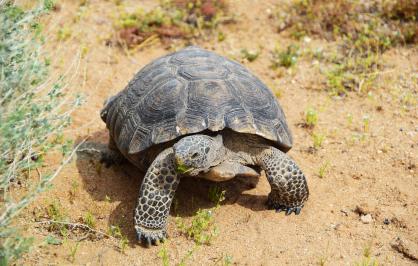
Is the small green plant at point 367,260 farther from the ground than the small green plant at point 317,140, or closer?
farther from the ground

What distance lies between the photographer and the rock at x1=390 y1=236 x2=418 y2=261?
4.32 metres

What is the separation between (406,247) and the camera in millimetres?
4375

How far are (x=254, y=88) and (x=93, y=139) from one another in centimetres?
218

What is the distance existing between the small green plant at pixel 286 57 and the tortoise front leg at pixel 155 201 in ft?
11.0

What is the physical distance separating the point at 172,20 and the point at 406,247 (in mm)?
5061

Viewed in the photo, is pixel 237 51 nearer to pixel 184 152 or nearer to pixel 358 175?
pixel 358 175

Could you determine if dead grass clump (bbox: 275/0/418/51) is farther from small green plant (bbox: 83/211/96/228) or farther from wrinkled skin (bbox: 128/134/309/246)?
small green plant (bbox: 83/211/96/228)

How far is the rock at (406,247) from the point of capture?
4320 millimetres

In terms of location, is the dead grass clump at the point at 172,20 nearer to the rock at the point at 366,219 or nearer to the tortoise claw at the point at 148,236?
the tortoise claw at the point at 148,236

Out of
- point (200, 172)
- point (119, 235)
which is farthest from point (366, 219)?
point (119, 235)

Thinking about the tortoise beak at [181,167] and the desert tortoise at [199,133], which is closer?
the tortoise beak at [181,167]

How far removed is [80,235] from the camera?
179 inches

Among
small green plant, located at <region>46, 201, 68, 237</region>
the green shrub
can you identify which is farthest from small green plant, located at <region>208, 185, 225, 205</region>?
the green shrub

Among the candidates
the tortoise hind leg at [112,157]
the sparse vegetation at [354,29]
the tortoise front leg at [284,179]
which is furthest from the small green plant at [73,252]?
the sparse vegetation at [354,29]
